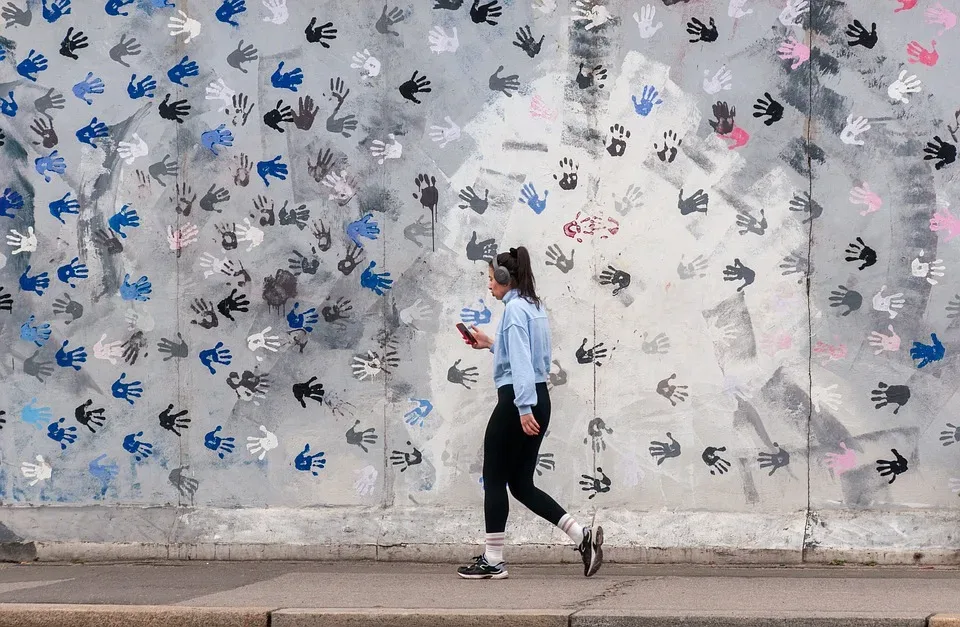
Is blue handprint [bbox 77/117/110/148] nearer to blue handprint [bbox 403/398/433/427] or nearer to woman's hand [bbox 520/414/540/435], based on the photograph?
blue handprint [bbox 403/398/433/427]

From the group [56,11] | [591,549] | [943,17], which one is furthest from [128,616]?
[943,17]

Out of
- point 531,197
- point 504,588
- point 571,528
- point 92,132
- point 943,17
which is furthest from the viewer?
point 92,132

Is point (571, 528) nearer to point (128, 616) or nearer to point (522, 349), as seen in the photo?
point (522, 349)

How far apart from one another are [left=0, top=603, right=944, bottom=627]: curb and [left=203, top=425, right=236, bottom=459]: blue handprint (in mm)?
1984

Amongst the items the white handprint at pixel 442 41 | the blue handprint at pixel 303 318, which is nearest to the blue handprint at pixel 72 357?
the blue handprint at pixel 303 318

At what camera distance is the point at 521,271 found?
750 cm

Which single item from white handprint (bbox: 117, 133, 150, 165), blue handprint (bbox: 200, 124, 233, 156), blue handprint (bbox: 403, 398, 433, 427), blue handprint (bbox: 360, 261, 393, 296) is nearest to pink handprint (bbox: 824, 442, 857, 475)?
blue handprint (bbox: 403, 398, 433, 427)

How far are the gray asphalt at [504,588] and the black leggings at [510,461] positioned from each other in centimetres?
39

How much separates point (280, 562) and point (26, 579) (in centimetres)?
152

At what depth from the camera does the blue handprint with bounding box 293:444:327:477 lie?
8484mm

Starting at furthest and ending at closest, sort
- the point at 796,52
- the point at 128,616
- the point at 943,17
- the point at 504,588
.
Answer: the point at 796,52 < the point at 943,17 < the point at 504,588 < the point at 128,616

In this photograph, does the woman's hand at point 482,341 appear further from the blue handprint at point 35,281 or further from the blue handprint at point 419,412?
the blue handprint at point 35,281

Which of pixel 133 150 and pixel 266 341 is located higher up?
pixel 133 150

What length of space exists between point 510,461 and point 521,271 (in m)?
1.07
